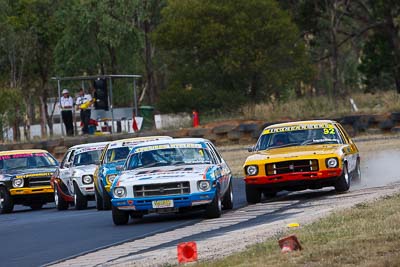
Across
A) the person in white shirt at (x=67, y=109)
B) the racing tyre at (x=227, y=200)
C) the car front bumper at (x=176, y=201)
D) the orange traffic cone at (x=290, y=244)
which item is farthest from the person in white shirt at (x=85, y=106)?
the orange traffic cone at (x=290, y=244)

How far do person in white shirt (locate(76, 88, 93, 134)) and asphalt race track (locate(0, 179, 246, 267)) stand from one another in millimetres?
20497

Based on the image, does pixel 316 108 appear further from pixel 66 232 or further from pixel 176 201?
pixel 176 201

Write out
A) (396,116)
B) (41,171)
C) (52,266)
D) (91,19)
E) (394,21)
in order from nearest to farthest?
(52,266) → (41,171) → (396,116) → (394,21) → (91,19)

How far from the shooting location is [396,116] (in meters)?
40.5

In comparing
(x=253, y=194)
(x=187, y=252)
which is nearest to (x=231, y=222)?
(x=253, y=194)

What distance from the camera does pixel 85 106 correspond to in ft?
148

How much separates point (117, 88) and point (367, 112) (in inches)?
1103

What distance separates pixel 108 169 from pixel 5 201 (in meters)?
4.75

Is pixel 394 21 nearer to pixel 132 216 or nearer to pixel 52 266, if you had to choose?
pixel 132 216

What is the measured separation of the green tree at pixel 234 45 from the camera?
174ft

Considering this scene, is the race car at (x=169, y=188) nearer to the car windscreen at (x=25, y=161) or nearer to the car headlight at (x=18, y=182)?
the car headlight at (x=18, y=182)

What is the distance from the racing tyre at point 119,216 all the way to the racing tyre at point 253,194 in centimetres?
294

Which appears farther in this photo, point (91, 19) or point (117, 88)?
point (117, 88)

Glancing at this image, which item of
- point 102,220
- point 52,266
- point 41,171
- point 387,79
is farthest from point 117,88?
point 52,266
